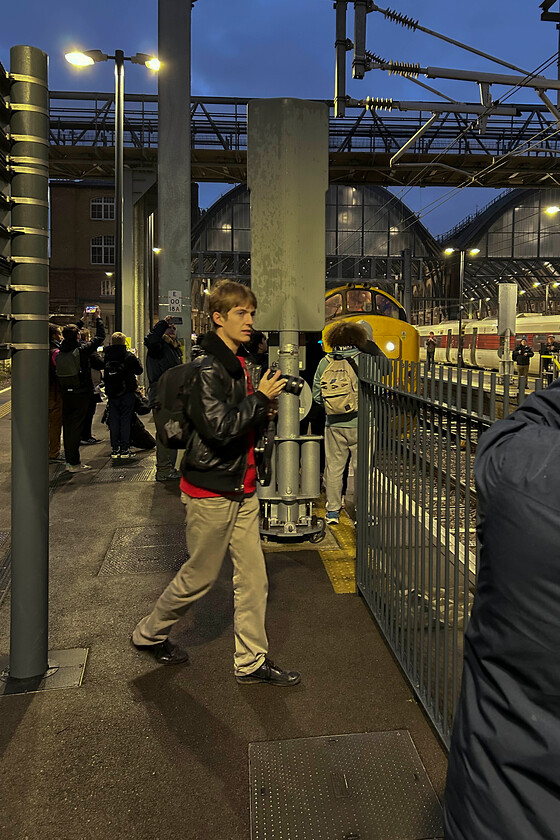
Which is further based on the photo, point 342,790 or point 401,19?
point 401,19

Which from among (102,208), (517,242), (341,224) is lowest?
(517,242)

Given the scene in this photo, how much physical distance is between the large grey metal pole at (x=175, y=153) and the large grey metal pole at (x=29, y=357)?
288 inches

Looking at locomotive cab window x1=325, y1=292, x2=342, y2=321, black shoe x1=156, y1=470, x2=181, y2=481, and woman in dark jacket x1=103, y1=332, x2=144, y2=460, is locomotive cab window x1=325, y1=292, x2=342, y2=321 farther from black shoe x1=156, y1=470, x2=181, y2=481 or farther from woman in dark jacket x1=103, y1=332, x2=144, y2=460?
black shoe x1=156, y1=470, x2=181, y2=481

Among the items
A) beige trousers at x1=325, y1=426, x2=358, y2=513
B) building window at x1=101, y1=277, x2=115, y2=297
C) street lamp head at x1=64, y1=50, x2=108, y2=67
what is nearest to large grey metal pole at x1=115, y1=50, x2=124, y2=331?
street lamp head at x1=64, y1=50, x2=108, y2=67

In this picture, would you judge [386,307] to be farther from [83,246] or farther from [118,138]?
[83,246]

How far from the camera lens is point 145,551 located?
19.5 ft

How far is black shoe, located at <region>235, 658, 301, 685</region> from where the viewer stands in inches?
145

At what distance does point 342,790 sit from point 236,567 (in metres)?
1.19

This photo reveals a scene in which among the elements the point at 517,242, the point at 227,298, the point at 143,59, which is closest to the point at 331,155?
the point at 143,59

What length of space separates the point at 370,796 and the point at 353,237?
5485cm

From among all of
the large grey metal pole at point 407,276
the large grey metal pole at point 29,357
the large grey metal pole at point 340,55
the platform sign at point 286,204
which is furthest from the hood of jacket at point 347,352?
the large grey metal pole at point 407,276

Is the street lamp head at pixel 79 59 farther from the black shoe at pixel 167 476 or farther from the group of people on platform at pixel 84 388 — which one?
the black shoe at pixel 167 476

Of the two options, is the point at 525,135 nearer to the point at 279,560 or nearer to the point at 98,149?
the point at 98,149

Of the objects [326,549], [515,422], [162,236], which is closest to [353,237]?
[162,236]
